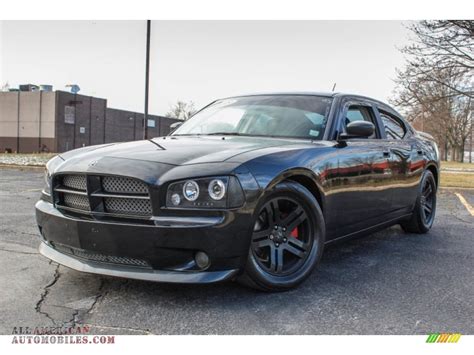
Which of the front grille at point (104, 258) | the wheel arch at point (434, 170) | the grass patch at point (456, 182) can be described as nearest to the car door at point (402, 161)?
the wheel arch at point (434, 170)

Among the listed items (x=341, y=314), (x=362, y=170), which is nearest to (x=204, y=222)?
(x=341, y=314)

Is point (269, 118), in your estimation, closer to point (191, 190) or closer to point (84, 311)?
point (191, 190)

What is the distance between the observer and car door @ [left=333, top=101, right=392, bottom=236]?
3908mm

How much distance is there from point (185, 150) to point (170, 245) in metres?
0.75

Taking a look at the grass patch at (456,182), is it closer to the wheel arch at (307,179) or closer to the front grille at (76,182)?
the wheel arch at (307,179)

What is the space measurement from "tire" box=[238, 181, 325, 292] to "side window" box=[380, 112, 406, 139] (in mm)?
2025

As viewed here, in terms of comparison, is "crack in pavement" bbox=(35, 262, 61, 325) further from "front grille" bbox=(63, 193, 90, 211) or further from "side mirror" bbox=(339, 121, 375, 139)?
Answer: "side mirror" bbox=(339, 121, 375, 139)

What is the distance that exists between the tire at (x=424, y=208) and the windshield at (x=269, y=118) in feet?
6.57

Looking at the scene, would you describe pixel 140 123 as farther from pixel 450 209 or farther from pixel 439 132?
pixel 450 209

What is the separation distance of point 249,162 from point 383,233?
3.23 metres

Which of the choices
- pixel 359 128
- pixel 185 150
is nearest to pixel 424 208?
pixel 359 128

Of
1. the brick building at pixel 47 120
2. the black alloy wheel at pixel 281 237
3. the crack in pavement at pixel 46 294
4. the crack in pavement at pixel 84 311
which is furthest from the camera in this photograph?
the brick building at pixel 47 120

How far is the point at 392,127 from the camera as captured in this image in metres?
5.26

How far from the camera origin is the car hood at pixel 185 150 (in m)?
3.11
